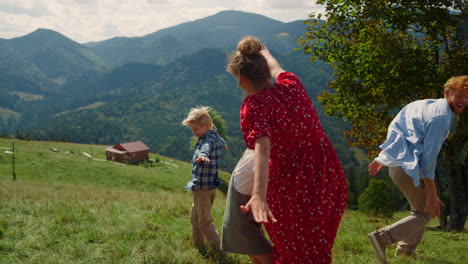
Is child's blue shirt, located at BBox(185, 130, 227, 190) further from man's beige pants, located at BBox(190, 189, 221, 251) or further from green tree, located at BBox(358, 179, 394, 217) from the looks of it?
green tree, located at BBox(358, 179, 394, 217)

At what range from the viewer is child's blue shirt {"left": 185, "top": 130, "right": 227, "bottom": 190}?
559cm

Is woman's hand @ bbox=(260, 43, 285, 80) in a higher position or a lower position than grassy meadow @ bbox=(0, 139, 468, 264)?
higher

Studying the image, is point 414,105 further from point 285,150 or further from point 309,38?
point 309,38

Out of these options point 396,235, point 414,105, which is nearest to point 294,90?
point 414,105

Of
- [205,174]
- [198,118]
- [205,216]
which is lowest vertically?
[205,216]

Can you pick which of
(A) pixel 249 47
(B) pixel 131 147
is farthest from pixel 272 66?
(B) pixel 131 147

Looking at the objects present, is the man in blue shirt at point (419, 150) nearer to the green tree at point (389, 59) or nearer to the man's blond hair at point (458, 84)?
the man's blond hair at point (458, 84)

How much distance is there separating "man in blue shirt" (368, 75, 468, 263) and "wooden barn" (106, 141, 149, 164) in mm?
84916

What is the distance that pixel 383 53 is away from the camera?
40.5 ft

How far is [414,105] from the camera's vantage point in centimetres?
472

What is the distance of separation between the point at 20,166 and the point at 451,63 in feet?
188

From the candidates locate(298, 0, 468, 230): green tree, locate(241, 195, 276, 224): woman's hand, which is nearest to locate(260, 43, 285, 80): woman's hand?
locate(241, 195, 276, 224): woman's hand

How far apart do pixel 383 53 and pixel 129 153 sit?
82264mm

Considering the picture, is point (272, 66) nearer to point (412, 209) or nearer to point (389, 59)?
point (412, 209)
